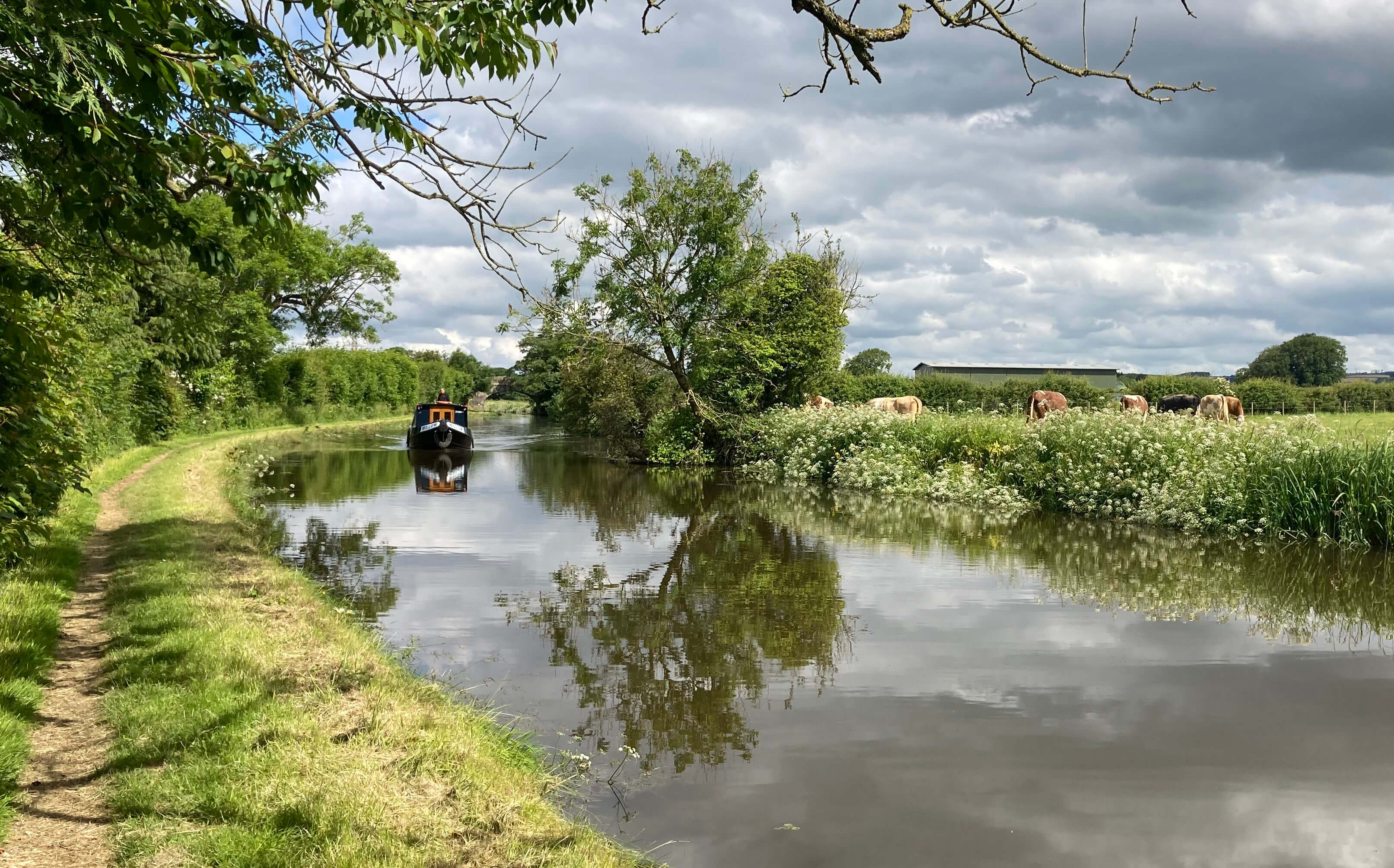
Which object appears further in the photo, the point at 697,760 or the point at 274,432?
the point at 274,432

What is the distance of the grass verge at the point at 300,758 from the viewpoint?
3578mm

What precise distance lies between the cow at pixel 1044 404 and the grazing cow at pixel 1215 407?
2.87m

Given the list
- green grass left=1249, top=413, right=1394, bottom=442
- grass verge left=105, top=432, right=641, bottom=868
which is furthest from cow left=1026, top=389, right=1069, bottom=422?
grass verge left=105, top=432, right=641, bottom=868

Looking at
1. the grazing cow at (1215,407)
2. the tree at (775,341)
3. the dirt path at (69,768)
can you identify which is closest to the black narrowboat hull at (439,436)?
the tree at (775,341)

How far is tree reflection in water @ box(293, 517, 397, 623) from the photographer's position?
862 cm

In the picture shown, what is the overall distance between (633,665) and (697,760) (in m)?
1.73

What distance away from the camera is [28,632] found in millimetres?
6008

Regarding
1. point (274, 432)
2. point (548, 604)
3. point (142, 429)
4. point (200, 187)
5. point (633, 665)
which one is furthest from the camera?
point (274, 432)

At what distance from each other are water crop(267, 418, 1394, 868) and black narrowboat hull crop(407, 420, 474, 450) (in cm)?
1595

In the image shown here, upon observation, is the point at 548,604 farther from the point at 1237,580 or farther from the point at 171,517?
the point at 1237,580

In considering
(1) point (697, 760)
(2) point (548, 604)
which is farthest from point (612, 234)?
(1) point (697, 760)

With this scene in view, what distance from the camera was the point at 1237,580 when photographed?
9641mm

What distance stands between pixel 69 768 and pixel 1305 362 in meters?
78.6

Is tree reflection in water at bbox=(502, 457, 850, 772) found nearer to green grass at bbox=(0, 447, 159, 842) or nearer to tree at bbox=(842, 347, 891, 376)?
green grass at bbox=(0, 447, 159, 842)
